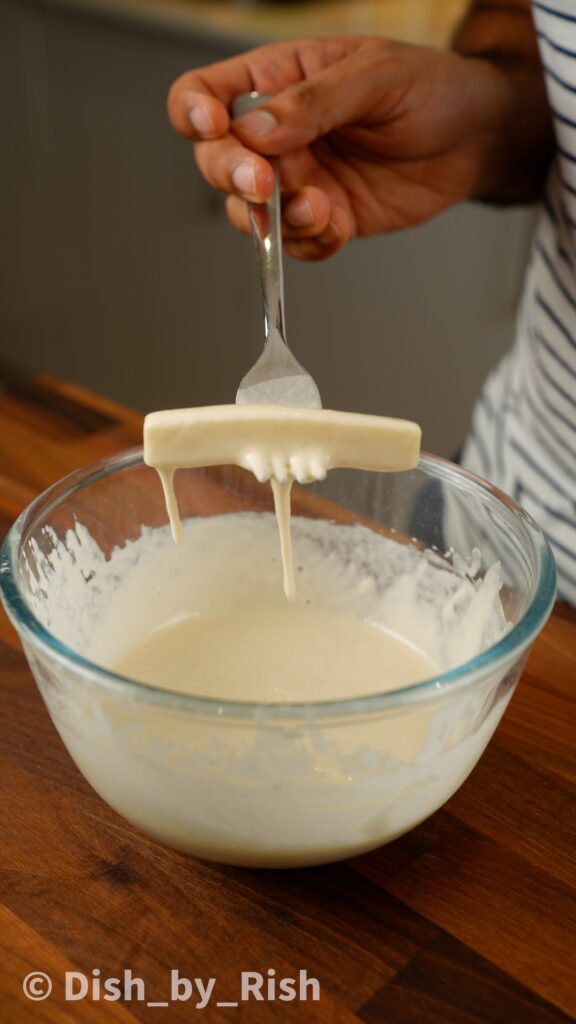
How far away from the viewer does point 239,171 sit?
0.78 meters

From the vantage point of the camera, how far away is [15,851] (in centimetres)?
58

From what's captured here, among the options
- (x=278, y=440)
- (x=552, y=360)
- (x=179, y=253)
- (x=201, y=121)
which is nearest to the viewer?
(x=278, y=440)

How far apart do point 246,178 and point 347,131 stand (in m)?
0.25

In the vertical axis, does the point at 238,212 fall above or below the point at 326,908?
above

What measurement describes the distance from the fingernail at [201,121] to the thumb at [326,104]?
22 millimetres

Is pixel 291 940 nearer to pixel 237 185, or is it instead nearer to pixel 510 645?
pixel 510 645

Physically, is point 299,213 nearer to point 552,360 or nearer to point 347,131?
point 347,131

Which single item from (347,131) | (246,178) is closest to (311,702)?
(246,178)

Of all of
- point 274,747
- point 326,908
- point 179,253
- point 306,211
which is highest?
point 306,211

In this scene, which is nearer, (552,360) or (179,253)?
(552,360)

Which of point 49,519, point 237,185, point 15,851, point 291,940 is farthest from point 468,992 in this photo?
point 237,185

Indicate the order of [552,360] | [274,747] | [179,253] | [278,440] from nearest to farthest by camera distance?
1. [274,747]
2. [278,440]
3. [552,360]
4. [179,253]

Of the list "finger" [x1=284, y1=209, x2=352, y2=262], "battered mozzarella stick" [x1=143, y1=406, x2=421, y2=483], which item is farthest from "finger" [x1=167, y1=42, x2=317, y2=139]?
"battered mozzarella stick" [x1=143, y1=406, x2=421, y2=483]

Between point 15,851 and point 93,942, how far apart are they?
8 cm
